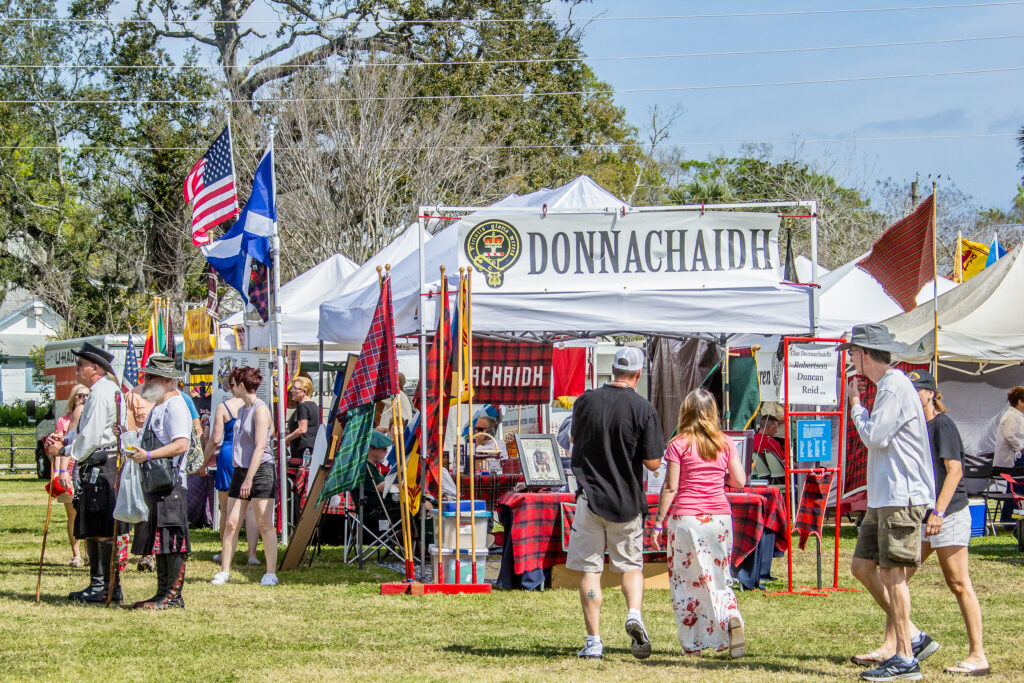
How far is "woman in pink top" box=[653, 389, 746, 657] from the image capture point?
636cm

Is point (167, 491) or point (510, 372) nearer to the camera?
point (167, 491)

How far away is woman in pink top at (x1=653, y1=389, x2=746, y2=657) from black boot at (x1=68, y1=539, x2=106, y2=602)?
15.5 ft

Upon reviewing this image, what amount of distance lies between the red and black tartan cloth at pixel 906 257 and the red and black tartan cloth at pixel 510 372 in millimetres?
3521

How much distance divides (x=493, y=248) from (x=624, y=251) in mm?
1163

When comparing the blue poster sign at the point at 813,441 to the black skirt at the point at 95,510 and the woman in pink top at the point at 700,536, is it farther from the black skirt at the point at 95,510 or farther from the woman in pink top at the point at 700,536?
the black skirt at the point at 95,510

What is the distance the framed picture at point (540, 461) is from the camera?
9742 millimetres

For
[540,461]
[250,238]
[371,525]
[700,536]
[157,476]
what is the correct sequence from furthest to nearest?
[250,238], [371,525], [540,461], [157,476], [700,536]

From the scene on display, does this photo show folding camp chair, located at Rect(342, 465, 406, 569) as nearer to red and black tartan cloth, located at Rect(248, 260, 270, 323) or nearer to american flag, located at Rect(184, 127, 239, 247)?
red and black tartan cloth, located at Rect(248, 260, 270, 323)

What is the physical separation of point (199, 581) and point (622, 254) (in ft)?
15.2

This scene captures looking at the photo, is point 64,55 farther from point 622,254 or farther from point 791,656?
point 791,656

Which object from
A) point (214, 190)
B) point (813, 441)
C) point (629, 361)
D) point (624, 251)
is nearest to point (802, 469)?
point (813, 441)

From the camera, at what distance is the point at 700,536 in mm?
6426

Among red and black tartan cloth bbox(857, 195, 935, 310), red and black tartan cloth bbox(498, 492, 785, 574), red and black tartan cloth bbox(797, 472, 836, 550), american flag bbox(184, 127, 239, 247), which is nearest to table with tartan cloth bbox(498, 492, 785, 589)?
red and black tartan cloth bbox(498, 492, 785, 574)

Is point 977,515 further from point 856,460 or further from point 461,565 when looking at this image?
point 461,565
